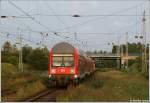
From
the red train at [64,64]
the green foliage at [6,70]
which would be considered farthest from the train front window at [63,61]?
the green foliage at [6,70]

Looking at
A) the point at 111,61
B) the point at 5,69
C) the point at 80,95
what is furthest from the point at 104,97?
the point at 111,61

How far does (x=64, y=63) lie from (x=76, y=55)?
3.47ft

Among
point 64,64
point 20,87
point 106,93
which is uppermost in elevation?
point 64,64

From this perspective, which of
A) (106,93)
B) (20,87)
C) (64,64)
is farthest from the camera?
(64,64)

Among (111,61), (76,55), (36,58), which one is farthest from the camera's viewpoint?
(111,61)

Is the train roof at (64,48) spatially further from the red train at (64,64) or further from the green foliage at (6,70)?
the green foliage at (6,70)

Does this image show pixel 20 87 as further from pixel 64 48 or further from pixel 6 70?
pixel 6 70

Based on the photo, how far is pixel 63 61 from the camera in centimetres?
2706

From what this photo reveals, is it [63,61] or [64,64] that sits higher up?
[63,61]

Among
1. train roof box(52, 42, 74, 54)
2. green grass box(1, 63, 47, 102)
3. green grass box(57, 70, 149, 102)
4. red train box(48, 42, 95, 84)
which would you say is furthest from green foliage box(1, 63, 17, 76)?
green grass box(57, 70, 149, 102)

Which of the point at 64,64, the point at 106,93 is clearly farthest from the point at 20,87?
the point at 106,93

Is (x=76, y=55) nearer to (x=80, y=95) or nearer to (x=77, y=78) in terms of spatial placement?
(x=77, y=78)

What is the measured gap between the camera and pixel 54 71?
27031 millimetres

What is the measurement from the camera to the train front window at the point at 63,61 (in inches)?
1063
